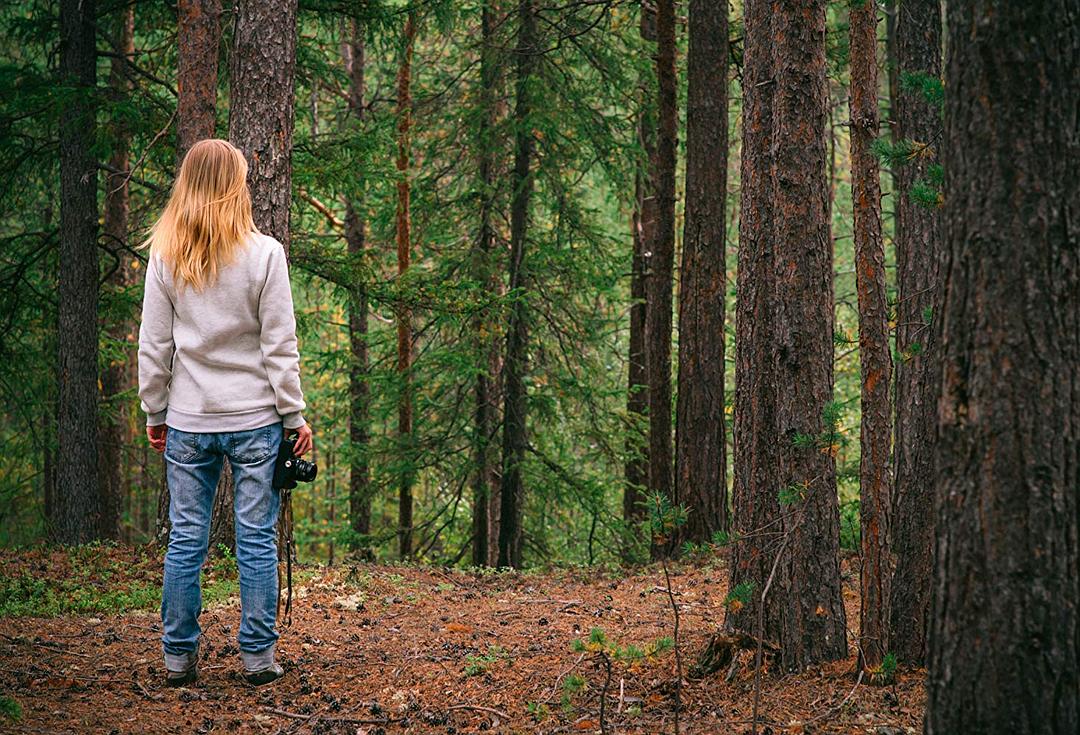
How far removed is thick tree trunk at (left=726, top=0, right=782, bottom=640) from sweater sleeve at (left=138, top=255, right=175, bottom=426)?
2.85 meters

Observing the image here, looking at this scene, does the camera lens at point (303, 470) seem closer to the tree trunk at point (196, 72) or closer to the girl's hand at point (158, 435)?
the girl's hand at point (158, 435)

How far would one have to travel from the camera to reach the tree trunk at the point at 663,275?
11914 mm

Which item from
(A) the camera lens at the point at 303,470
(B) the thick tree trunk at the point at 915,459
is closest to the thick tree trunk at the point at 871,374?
(B) the thick tree trunk at the point at 915,459

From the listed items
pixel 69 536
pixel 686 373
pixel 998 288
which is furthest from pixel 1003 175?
pixel 69 536

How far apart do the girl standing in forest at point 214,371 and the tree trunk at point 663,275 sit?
7707 millimetres

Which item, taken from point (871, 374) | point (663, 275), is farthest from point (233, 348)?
point (663, 275)

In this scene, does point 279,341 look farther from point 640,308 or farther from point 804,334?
point 640,308

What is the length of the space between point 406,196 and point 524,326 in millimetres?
3216

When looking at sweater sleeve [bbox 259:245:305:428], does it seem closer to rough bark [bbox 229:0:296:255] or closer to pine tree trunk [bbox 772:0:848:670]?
pine tree trunk [bbox 772:0:848:670]

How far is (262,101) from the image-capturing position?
7.23 meters

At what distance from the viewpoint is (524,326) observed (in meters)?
14.1

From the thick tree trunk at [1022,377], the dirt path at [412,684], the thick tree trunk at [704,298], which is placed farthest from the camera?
the thick tree trunk at [704,298]

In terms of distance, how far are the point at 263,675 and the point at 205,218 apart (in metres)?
2.30

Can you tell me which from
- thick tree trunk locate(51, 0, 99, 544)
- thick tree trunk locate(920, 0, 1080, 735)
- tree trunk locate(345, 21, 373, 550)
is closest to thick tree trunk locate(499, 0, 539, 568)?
tree trunk locate(345, 21, 373, 550)
